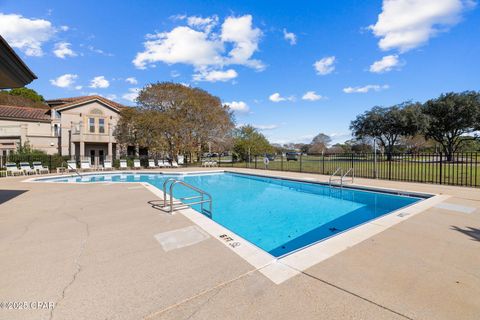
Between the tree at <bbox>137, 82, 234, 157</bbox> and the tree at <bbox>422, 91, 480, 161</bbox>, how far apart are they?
27.4 metres

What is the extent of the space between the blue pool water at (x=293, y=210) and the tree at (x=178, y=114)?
39.8 ft

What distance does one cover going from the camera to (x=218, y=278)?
104 inches

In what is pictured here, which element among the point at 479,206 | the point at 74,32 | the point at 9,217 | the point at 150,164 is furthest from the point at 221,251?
the point at 150,164

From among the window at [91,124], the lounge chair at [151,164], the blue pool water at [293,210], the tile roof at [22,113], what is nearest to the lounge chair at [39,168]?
the lounge chair at [151,164]

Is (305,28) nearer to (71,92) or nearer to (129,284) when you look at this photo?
(129,284)

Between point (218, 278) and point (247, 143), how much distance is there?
2798cm

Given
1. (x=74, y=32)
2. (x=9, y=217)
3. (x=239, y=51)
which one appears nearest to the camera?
(x=9, y=217)

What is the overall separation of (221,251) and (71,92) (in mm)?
34334

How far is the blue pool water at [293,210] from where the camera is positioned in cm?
581

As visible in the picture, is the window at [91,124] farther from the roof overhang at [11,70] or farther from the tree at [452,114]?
the tree at [452,114]

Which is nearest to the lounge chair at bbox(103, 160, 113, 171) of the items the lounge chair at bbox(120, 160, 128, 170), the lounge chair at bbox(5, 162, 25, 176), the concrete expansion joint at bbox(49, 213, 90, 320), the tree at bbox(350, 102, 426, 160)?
the lounge chair at bbox(120, 160, 128, 170)

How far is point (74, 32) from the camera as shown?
1389 cm

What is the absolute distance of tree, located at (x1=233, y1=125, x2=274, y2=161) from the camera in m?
30.3

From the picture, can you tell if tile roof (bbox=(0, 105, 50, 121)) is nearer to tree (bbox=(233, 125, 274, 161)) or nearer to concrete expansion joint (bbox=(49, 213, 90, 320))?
tree (bbox=(233, 125, 274, 161))
